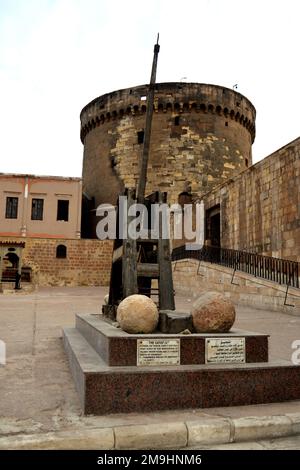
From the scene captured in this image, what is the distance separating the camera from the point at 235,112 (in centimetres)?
2758

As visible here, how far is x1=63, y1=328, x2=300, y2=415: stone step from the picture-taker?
2.95m

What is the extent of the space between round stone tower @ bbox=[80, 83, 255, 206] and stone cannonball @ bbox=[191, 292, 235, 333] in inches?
877

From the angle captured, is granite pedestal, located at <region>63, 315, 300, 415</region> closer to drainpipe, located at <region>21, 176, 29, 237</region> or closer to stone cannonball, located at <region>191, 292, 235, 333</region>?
stone cannonball, located at <region>191, 292, 235, 333</region>

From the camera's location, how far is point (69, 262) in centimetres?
2339

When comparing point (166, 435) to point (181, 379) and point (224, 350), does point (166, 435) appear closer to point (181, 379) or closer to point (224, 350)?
point (181, 379)

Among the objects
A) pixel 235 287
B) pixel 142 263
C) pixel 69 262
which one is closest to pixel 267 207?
pixel 235 287

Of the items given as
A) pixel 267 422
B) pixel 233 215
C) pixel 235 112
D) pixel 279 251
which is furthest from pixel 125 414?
pixel 235 112

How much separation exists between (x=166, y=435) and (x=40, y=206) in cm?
2352

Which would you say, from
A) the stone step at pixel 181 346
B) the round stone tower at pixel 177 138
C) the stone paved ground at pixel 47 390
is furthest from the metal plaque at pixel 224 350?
the round stone tower at pixel 177 138

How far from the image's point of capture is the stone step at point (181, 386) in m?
Answer: 2.95

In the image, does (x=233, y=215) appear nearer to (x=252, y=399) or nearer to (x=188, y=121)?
(x=188, y=121)

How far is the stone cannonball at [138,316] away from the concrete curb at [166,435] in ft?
3.19

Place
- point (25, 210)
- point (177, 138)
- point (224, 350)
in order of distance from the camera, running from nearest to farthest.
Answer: point (224, 350), point (25, 210), point (177, 138)

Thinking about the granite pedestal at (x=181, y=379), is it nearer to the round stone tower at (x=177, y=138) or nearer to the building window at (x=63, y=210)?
the building window at (x=63, y=210)
